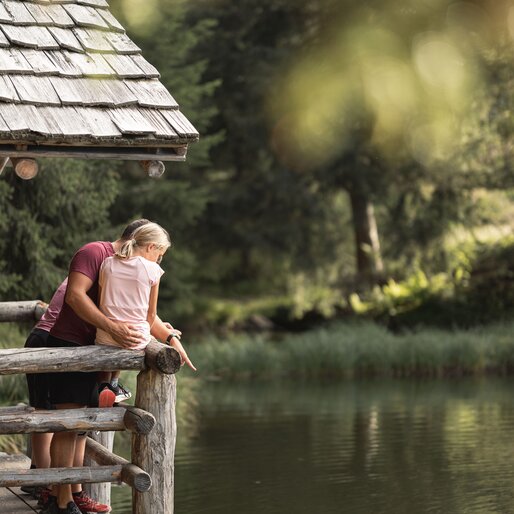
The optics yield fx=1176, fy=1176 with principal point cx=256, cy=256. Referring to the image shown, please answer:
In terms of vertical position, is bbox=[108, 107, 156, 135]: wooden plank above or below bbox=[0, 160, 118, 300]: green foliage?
below

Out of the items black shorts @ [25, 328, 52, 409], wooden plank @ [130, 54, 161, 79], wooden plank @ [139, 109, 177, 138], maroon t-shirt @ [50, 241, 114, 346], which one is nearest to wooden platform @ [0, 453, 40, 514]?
black shorts @ [25, 328, 52, 409]

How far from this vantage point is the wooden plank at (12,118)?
688 cm

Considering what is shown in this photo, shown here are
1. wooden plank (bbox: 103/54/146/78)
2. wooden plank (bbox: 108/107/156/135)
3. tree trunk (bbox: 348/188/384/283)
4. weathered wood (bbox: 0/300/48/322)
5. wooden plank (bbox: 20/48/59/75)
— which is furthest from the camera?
tree trunk (bbox: 348/188/384/283)

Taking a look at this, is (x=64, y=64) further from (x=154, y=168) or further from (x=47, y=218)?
(x=47, y=218)

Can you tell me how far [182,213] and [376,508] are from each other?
47.1 feet

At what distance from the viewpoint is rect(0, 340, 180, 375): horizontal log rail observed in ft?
22.0

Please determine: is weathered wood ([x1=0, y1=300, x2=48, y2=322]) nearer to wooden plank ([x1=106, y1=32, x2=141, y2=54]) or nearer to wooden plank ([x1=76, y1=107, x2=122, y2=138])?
wooden plank ([x1=106, y1=32, x2=141, y2=54])

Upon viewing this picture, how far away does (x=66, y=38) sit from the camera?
812 centimetres

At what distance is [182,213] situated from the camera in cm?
2430

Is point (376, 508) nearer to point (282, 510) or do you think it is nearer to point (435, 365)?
point (282, 510)

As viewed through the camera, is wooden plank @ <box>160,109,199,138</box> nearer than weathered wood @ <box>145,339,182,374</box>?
No

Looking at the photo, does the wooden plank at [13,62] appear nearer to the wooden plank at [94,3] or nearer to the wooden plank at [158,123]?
the wooden plank at [158,123]

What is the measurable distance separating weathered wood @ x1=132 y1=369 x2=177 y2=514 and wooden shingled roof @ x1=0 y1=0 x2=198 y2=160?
4.67ft

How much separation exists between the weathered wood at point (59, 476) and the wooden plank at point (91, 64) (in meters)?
2.58
